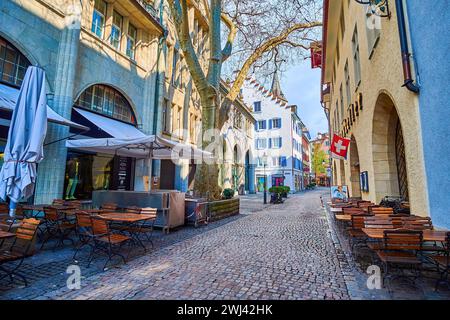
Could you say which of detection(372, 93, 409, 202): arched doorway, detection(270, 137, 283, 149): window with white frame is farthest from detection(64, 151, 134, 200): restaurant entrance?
detection(270, 137, 283, 149): window with white frame

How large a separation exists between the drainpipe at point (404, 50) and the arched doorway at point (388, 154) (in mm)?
3116

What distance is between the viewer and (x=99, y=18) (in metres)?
11.4

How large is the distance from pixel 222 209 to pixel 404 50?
28.6 feet

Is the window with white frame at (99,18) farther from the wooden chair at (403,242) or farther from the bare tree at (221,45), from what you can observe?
the wooden chair at (403,242)

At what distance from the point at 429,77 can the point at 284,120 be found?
3458cm

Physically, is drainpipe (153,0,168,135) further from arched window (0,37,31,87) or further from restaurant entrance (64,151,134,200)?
arched window (0,37,31,87)

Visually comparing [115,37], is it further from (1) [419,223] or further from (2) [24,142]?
(1) [419,223]

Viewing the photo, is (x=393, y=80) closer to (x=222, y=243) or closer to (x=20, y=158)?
(x=222, y=243)

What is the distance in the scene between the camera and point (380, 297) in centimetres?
334

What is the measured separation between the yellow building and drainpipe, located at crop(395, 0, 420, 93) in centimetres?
10

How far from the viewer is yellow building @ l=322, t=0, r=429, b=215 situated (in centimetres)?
547

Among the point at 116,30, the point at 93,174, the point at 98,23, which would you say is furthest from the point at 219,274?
the point at 116,30

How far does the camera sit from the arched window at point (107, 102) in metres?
10.6
